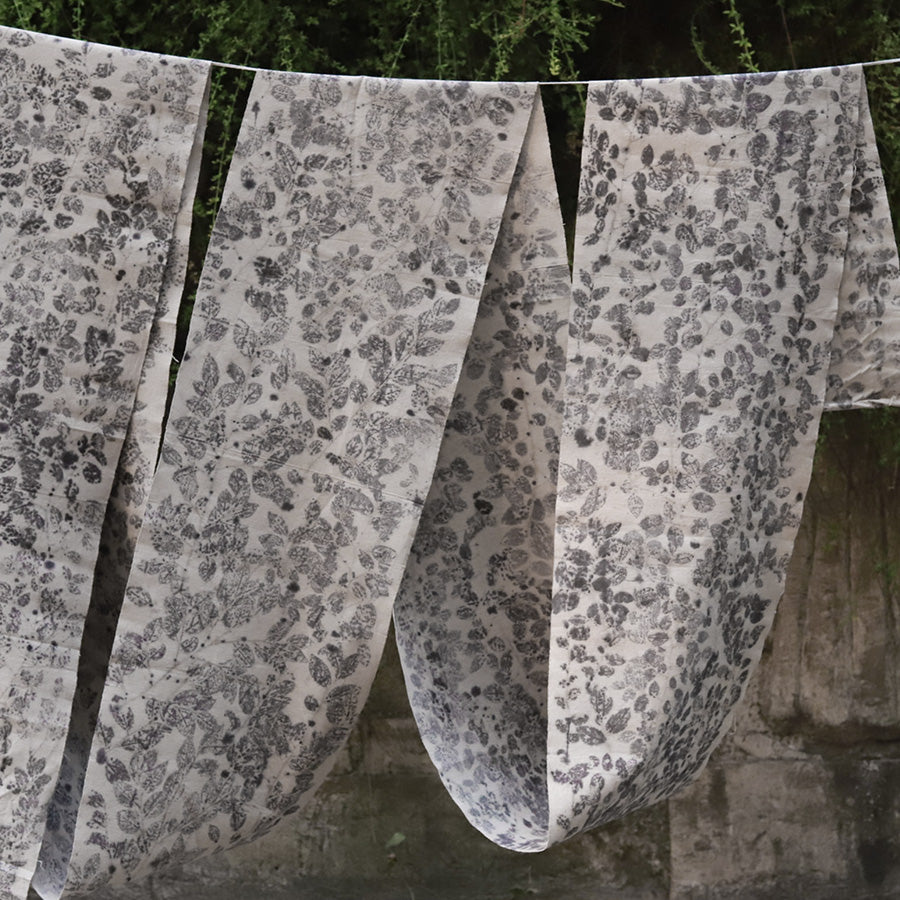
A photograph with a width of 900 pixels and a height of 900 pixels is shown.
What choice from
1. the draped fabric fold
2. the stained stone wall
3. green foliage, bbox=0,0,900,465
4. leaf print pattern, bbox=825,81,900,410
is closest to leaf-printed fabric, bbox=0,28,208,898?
the draped fabric fold

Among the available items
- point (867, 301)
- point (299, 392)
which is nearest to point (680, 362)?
point (867, 301)

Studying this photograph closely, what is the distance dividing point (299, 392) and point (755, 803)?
112cm

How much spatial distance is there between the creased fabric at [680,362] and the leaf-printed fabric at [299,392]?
0.08m

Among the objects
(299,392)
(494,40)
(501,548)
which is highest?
(494,40)

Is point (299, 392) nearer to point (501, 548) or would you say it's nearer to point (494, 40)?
point (501, 548)

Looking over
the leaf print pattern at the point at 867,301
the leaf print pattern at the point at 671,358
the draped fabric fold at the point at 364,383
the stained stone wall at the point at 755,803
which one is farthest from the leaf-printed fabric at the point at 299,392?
the stained stone wall at the point at 755,803

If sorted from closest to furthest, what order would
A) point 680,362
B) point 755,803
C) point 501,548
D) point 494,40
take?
1. point 680,362
2. point 501,548
3. point 494,40
4. point 755,803

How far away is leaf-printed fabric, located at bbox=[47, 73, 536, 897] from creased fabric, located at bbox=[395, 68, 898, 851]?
8 cm

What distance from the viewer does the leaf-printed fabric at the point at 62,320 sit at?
1.03 m

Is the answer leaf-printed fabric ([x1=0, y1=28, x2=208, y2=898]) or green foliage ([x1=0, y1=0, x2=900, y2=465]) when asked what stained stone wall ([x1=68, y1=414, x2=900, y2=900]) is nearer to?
green foliage ([x1=0, y1=0, x2=900, y2=465])

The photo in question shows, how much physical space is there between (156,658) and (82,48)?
1.87 ft

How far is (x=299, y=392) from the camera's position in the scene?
1.03 meters

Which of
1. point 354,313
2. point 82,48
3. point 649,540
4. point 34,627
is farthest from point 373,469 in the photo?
point 82,48

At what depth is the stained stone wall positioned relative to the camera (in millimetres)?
1685
